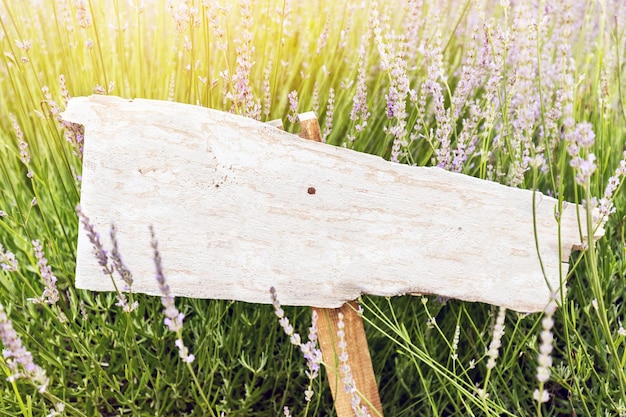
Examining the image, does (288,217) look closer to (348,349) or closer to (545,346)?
(348,349)

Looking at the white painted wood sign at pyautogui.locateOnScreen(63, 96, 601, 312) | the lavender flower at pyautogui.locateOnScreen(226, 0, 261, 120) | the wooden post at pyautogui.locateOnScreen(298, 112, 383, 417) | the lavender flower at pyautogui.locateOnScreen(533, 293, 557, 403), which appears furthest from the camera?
the lavender flower at pyautogui.locateOnScreen(226, 0, 261, 120)

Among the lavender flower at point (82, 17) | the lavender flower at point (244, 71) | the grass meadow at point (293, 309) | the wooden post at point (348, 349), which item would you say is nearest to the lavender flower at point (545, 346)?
the grass meadow at point (293, 309)

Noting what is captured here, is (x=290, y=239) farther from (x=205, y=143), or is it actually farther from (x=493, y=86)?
(x=493, y=86)

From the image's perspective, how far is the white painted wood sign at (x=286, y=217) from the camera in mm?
1271

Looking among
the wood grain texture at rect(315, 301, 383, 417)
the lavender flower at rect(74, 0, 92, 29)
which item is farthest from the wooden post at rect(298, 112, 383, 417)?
the lavender flower at rect(74, 0, 92, 29)

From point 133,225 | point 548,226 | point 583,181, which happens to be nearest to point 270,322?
point 133,225

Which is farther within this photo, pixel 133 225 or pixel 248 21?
pixel 248 21

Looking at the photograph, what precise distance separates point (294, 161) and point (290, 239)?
18 cm

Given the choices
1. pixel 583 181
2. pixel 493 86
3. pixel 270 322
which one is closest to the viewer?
pixel 583 181

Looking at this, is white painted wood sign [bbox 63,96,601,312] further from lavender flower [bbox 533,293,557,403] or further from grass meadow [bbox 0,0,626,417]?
lavender flower [bbox 533,293,557,403]

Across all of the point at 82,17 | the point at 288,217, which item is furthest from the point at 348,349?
the point at 82,17

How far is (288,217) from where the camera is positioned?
1.33 m

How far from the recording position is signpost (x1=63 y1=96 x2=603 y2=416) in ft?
4.17

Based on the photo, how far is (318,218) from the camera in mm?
1336
